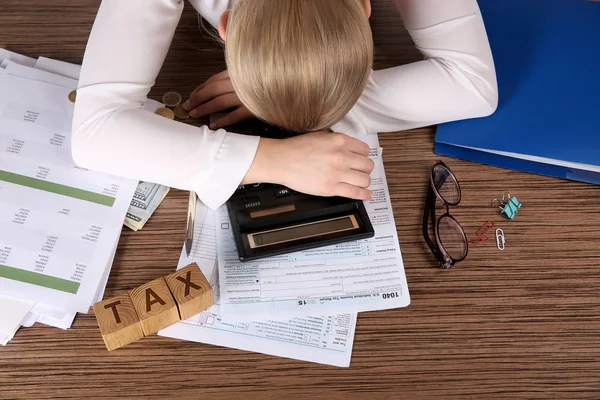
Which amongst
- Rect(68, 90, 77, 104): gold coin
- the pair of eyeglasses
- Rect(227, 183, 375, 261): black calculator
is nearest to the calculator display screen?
Rect(227, 183, 375, 261): black calculator

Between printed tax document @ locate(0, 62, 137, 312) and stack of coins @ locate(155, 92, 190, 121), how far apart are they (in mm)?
127

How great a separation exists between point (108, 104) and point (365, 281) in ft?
1.40

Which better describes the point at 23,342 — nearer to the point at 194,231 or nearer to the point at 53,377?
the point at 53,377

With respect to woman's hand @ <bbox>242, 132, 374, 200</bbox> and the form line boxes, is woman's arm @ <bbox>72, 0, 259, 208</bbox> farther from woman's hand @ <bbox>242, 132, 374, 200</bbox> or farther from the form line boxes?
the form line boxes

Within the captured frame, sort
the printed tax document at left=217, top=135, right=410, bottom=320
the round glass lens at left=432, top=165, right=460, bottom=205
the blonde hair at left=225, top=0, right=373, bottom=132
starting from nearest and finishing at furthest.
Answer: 1. the blonde hair at left=225, top=0, right=373, bottom=132
2. the printed tax document at left=217, top=135, right=410, bottom=320
3. the round glass lens at left=432, top=165, right=460, bottom=205

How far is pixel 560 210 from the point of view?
2.77 feet

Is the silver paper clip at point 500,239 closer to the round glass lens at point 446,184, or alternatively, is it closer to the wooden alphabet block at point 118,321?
the round glass lens at point 446,184

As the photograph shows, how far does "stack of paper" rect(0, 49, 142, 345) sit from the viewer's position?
714 mm

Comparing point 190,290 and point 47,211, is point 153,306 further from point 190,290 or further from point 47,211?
point 47,211

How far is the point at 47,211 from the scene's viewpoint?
0.77 m

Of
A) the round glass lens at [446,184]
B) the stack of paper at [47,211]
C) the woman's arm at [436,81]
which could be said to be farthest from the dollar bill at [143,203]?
the round glass lens at [446,184]

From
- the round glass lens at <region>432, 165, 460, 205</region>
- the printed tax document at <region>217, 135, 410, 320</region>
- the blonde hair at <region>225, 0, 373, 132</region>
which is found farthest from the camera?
the round glass lens at <region>432, 165, 460, 205</region>

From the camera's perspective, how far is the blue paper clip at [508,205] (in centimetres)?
82

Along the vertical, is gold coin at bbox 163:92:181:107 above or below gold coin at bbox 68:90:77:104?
above
